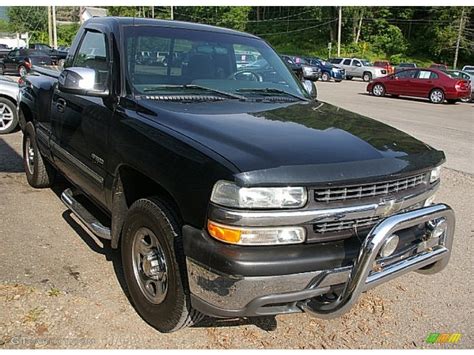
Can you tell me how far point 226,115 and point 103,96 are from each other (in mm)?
997

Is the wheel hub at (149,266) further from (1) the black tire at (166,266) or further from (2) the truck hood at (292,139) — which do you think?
(2) the truck hood at (292,139)

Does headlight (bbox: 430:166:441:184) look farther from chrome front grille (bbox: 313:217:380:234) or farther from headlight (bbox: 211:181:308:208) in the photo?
headlight (bbox: 211:181:308:208)

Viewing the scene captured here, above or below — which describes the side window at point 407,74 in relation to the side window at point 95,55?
below

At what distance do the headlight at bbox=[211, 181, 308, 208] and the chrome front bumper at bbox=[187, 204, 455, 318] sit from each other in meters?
0.35

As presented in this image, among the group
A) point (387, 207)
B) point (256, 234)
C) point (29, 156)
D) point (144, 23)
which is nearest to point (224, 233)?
point (256, 234)

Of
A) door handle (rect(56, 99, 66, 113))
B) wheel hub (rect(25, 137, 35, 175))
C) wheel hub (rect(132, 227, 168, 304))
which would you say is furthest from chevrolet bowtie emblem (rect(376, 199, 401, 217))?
wheel hub (rect(25, 137, 35, 175))

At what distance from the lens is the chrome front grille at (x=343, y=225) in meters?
2.47

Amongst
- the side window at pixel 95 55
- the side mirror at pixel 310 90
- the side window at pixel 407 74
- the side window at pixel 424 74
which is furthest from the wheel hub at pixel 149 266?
the side window at pixel 407 74

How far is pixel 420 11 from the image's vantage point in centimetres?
6194

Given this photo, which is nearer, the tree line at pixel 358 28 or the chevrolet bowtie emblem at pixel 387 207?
the chevrolet bowtie emblem at pixel 387 207

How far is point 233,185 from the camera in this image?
2.33 meters

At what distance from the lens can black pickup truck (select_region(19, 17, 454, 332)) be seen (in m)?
2.38

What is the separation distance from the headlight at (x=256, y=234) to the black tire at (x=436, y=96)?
20.5m

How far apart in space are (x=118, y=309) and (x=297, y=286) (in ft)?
4.68
